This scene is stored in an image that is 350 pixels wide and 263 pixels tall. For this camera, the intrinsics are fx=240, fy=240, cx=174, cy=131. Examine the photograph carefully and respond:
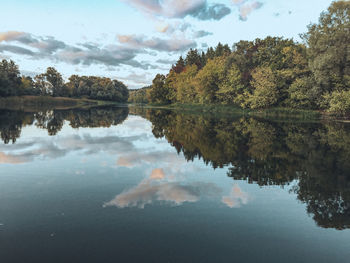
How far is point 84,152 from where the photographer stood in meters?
15.2

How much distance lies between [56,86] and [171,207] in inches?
5721

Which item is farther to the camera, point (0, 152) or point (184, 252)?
point (0, 152)

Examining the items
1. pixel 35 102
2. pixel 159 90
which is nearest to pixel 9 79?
pixel 35 102

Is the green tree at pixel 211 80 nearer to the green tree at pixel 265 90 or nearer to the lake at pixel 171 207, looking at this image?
the green tree at pixel 265 90

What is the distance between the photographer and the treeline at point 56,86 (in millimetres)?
93750

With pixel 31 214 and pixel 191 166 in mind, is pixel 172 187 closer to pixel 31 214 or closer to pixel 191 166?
pixel 191 166

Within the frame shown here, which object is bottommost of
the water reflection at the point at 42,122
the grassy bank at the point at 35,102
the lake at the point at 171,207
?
the lake at the point at 171,207

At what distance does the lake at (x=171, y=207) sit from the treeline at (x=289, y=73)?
37.9m

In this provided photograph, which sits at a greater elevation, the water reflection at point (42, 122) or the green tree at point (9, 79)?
the green tree at point (9, 79)

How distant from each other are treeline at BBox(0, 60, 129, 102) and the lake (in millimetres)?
93918

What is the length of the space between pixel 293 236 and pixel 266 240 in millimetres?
850

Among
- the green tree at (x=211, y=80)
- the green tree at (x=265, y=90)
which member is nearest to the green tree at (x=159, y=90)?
the green tree at (x=211, y=80)

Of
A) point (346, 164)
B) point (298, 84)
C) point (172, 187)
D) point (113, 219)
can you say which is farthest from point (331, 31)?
point (113, 219)

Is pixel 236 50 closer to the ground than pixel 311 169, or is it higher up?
higher up
